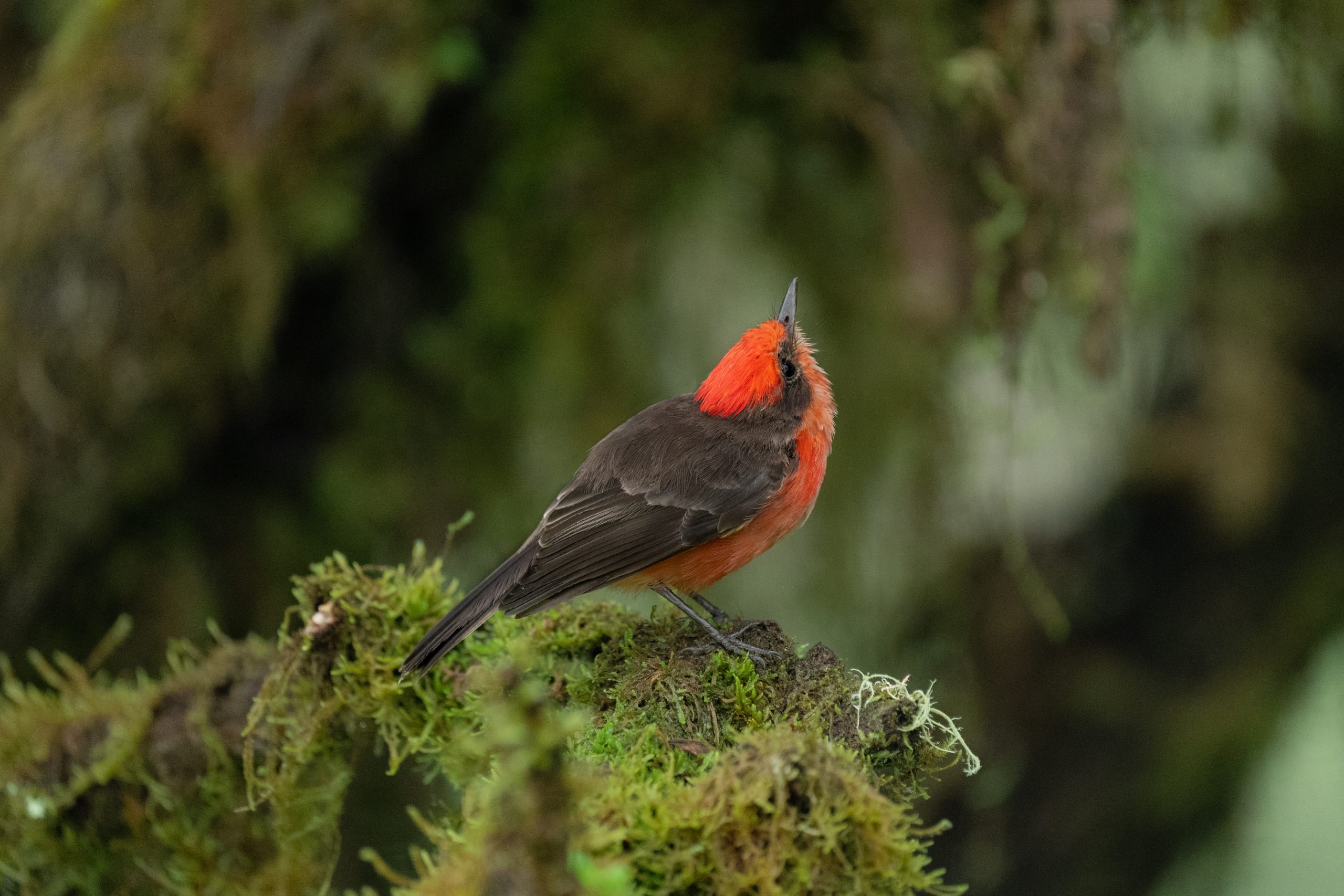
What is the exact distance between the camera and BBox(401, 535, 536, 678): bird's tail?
2660 millimetres

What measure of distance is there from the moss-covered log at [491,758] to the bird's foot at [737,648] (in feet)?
0.12

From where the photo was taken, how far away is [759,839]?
1.93m

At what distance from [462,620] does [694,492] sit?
0.76 m

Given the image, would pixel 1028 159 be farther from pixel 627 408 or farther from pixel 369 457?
pixel 369 457

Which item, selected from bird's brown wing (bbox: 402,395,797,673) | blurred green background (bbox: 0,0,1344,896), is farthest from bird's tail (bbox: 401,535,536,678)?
blurred green background (bbox: 0,0,1344,896)

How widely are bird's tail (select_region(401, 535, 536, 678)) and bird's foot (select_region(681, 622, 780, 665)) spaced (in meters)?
0.49

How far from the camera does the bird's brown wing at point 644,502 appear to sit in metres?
2.86

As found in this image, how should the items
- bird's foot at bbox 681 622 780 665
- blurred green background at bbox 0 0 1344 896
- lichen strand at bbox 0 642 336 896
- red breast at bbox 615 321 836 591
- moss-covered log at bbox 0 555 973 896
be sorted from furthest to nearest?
blurred green background at bbox 0 0 1344 896 < red breast at bbox 615 321 836 591 < lichen strand at bbox 0 642 336 896 < bird's foot at bbox 681 622 780 665 < moss-covered log at bbox 0 555 973 896

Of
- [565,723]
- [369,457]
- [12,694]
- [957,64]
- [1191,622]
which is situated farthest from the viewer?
[1191,622]

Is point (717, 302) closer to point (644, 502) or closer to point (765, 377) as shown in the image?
point (765, 377)

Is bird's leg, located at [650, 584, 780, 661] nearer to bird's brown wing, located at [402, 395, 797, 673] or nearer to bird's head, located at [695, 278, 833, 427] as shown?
bird's brown wing, located at [402, 395, 797, 673]

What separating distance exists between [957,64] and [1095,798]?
397 centimetres

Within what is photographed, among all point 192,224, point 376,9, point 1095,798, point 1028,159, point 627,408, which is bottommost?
point 1095,798

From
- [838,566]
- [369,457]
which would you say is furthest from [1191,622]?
[369,457]
